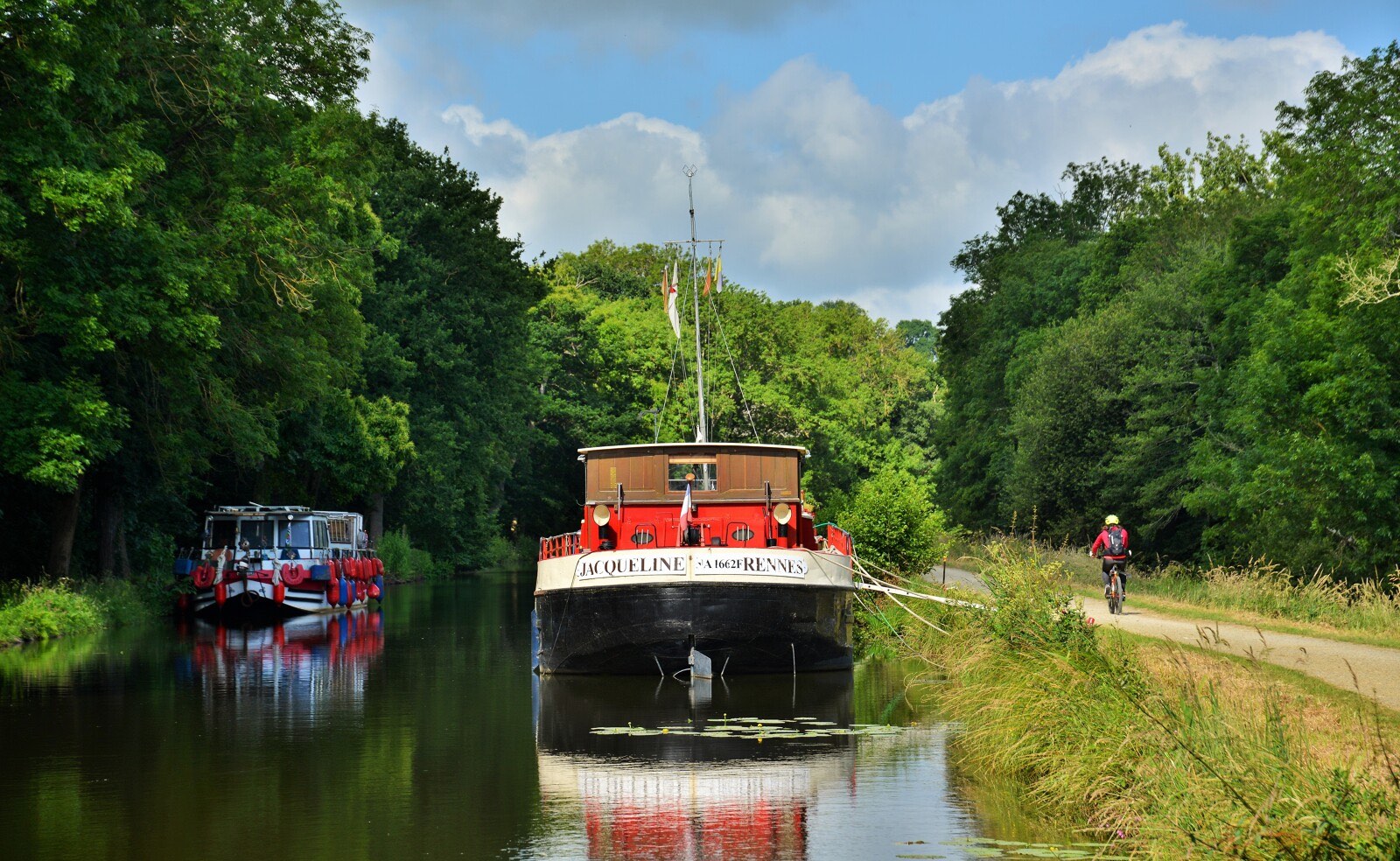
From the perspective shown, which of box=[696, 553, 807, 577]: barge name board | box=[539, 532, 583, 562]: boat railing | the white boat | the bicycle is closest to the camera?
box=[696, 553, 807, 577]: barge name board

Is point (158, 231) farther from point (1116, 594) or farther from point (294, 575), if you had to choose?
point (1116, 594)

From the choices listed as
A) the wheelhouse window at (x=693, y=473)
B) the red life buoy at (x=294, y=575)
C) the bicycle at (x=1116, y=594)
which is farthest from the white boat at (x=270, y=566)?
the bicycle at (x=1116, y=594)

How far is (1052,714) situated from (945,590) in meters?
12.8

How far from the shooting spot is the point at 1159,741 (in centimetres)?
977

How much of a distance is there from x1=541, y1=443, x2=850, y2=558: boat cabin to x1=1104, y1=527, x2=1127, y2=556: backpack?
5.95 metres

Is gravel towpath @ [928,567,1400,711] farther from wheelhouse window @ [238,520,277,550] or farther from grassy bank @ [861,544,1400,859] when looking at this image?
wheelhouse window @ [238,520,277,550]

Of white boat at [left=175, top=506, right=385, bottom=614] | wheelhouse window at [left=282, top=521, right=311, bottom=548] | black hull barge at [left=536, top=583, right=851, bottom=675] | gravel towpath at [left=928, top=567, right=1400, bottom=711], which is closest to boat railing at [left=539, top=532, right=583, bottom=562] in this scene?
black hull barge at [left=536, top=583, right=851, bottom=675]

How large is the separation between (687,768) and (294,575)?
1033 inches

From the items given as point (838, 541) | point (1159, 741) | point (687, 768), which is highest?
point (838, 541)

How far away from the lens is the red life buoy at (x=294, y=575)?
37500mm

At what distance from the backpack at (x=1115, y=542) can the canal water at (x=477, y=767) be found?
547cm

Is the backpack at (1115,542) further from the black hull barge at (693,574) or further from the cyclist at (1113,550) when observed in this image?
the black hull barge at (693,574)

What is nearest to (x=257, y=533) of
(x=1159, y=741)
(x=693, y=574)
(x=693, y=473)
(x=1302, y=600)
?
(x=693, y=473)

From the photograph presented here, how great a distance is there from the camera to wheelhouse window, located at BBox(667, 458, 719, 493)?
22.5 metres
